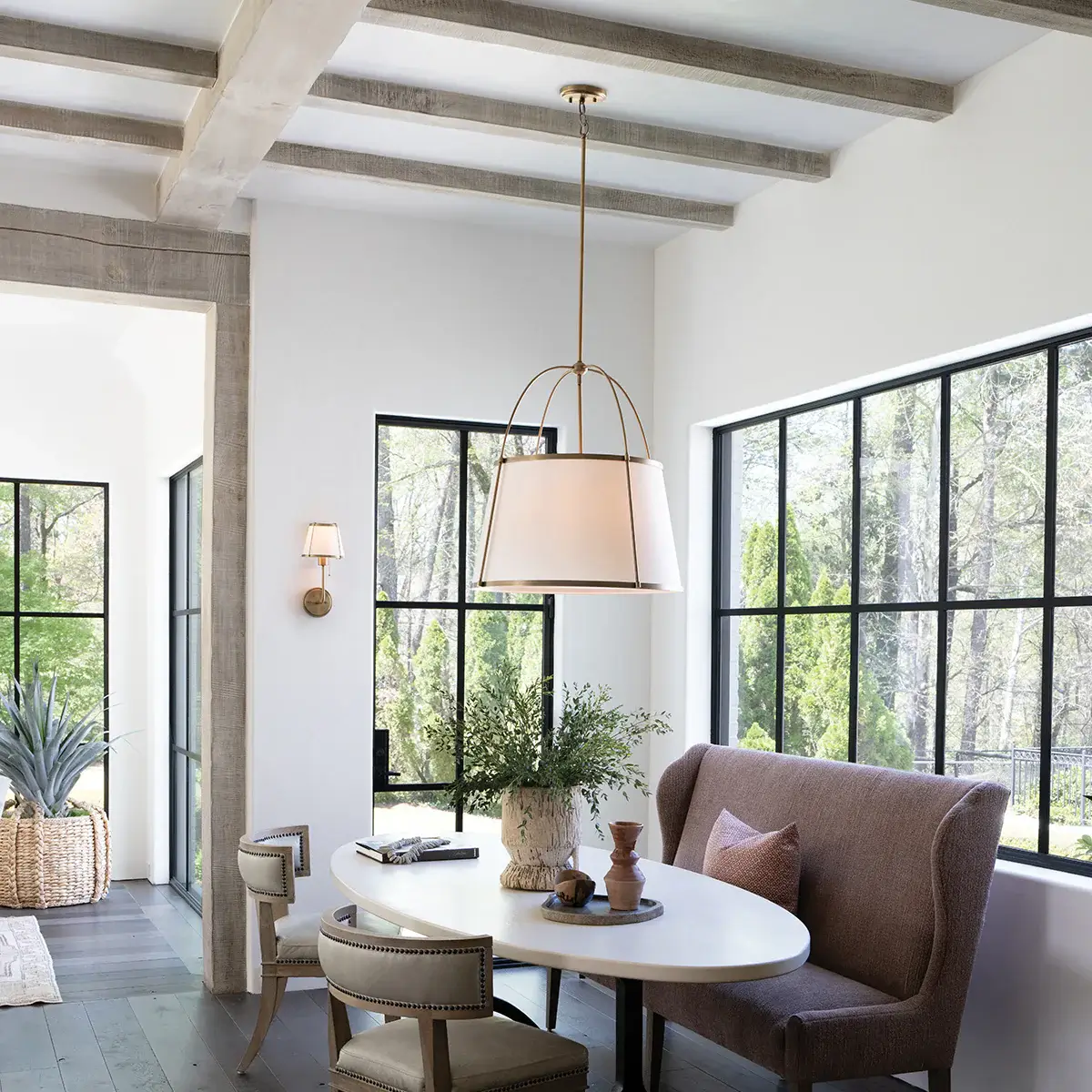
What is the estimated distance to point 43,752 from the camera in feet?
22.4

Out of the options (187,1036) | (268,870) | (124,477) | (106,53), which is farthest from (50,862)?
(106,53)

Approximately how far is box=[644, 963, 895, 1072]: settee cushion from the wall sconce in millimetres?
2035

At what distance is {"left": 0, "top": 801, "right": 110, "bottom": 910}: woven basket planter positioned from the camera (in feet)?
21.7

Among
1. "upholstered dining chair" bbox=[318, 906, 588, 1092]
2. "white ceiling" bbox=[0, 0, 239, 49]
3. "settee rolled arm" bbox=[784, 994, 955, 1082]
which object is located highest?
"white ceiling" bbox=[0, 0, 239, 49]

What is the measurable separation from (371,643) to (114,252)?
5.72ft

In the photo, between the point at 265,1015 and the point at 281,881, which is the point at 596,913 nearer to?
the point at 281,881

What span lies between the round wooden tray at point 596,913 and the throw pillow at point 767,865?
688mm

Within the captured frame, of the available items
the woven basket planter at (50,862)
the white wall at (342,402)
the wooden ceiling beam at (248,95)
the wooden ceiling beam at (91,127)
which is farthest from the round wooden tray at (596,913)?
the woven basket planter at (50,862)

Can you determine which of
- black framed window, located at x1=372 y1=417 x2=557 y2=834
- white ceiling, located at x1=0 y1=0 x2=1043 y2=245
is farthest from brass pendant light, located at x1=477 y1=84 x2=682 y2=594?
black framed window, located at x1=372 y1=417 x2=557 y2=834

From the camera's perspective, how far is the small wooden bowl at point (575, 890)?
3072mm

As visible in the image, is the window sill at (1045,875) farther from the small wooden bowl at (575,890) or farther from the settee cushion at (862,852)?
the small wooden bowl at (575,890)

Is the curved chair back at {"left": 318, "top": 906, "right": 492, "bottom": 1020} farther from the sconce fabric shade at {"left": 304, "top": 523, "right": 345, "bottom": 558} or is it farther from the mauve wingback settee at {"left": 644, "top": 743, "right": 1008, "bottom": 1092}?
the sconce fabric shade at {"left": 304, "top": 523, "right": 345, "bottom": 558}

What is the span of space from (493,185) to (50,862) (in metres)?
4.23

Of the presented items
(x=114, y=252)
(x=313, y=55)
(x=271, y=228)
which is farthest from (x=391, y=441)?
(x=313, y=55)
